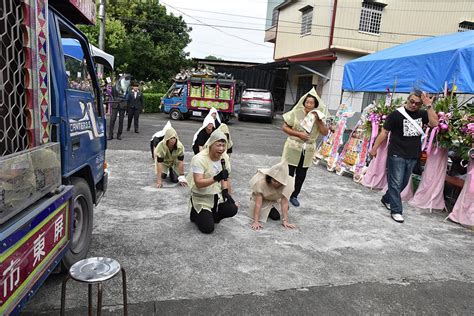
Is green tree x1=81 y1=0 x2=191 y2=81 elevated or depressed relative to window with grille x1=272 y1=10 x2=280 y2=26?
depressed

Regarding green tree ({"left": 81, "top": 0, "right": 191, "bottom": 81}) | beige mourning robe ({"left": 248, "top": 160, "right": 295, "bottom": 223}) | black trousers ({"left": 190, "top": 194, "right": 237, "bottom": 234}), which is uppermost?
green tree ({"left": 81, "top": 0, "right": 191, "bottom": 81})

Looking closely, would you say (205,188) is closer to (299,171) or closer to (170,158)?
(299,171)

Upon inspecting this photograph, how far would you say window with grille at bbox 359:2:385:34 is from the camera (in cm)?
1608

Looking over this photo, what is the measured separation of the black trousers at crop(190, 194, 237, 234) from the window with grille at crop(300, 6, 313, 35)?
15933mm

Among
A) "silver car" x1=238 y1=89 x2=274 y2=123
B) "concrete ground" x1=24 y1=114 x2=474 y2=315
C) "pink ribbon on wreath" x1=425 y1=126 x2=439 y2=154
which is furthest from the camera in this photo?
"silver car" x1=238 y1=89 x2=274 y2=123

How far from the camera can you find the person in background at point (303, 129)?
4.88m

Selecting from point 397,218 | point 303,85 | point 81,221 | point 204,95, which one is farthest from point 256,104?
point 81,221

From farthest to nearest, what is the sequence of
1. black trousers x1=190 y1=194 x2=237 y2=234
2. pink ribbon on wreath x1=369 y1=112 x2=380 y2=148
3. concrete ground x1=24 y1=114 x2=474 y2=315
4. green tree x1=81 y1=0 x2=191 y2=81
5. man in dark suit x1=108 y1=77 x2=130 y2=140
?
1. green tree x1=81 y1=0 x2=191 y2=81
2. man in dark suit x1=108 y1=77 x2=130 y2=140
3. pink ribbon on wreath x1=369 y1=112 x2=380 y2=148
4. black trousers x1=190 y1=194 x2=237 y2=234
5. concrete ground x1=24 y1=114 x2=474 y2=315

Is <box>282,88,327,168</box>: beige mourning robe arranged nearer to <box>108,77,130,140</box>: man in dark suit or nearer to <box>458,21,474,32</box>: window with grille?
<box>108,77,130,140</box>: man in dark suit

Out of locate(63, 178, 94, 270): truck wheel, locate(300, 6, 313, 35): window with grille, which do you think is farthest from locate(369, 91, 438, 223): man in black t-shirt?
locate(300, 6, 313, 35): window with grille

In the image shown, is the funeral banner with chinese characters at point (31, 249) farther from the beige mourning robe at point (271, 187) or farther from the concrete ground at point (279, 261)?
the beige mourning robe at point (271, 187)

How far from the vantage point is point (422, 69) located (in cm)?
616

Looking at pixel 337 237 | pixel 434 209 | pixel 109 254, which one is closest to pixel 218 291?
pixel 109 254

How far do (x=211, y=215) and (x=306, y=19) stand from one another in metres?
16.9
